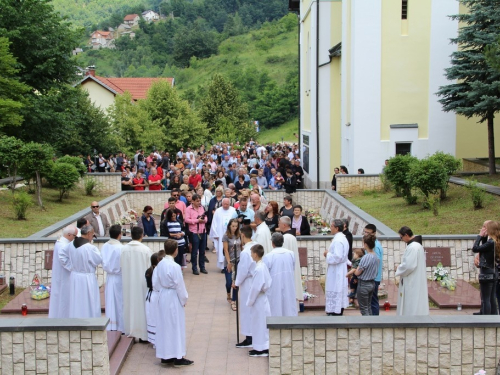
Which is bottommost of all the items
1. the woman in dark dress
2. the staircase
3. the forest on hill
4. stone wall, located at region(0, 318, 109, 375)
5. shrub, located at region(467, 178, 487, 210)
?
the staircase

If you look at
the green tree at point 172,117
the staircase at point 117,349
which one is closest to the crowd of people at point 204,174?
the staircase at point 117,349

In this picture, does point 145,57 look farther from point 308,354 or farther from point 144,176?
point 308,354

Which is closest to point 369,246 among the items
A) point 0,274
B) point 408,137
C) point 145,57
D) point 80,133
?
point 0,274

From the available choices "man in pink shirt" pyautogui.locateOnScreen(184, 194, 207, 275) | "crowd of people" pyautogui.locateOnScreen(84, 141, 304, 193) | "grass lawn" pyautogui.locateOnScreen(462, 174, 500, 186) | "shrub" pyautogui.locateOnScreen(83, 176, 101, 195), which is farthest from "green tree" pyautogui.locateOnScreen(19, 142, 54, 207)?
"grass lawn" pyautogui.locateOnScreen(462, 174, 500, 186)

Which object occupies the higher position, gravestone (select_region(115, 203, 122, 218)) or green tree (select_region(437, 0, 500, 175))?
green tree (select_region(437, 0, 500, 175))

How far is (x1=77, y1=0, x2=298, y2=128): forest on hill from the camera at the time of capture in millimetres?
90188

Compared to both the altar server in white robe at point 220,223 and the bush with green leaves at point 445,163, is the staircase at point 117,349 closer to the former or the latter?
the altar server in white robe at point 220,223

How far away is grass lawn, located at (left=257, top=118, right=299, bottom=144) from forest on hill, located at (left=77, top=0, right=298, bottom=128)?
46.8 inches

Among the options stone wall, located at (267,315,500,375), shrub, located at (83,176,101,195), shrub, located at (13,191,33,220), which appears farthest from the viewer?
shrub, located at (83,176,101,195)

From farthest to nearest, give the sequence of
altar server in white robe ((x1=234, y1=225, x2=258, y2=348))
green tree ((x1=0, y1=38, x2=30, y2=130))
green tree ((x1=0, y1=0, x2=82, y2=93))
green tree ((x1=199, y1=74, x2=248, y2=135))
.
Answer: green tree ((x1=199, y1=74, x2=248, y2=135))
green tree ((x1=0, y1=0, x2=82, y2=93))
green tree ((x1=0, y1=38, x2=30, y2=130))
altar server in white robe ((x1=234, y1=225, x2=258, y2=348))

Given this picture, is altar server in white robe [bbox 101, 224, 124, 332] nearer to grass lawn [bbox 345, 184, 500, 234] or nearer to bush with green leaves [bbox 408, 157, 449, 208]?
grass lawn [bbox 345, 184, 500, 234]

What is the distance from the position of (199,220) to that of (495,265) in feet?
21.6

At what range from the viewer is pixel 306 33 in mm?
41125

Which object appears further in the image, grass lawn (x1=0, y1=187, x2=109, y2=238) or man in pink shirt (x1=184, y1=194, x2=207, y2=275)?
grass lawn (x1=0, y1=187, x2=109, y2=238)
